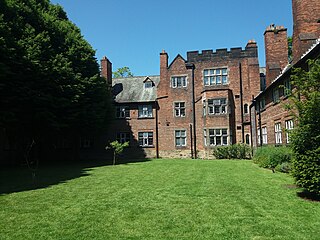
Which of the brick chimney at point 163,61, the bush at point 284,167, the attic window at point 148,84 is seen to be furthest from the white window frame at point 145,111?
the bush at point 284,167

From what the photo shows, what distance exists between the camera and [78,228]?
661 centimetres

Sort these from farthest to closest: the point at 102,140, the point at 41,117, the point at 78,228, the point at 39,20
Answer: the point at 102,140
the point at 39,20
the point at 41,117
the point at 78,228

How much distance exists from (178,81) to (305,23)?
15.9 meters

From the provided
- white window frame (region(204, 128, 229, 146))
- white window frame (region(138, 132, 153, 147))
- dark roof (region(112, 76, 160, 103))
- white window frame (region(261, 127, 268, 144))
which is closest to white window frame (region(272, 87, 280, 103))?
white window frame (region(261, 127, 268, 144))

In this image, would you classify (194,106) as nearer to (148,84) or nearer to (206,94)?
(206,94)

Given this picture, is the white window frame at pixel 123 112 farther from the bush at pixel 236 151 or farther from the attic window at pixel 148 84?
the bush at pixel 236 151

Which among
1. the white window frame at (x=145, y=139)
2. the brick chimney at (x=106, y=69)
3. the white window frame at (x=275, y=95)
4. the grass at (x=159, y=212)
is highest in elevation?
the brick chimney at (x=106, y=69)

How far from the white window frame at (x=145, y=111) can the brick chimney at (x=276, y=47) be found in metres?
13.9

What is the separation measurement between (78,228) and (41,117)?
56.6 feet

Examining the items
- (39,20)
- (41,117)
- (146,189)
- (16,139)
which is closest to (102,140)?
(16,139)

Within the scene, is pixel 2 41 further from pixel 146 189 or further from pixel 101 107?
pixel 146 189

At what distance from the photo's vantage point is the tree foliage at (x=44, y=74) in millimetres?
19688

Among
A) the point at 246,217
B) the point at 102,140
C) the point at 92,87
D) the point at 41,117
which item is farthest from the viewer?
the point at 102,140

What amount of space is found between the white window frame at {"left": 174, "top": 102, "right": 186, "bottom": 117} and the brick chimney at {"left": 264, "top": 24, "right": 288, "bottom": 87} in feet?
33.4
